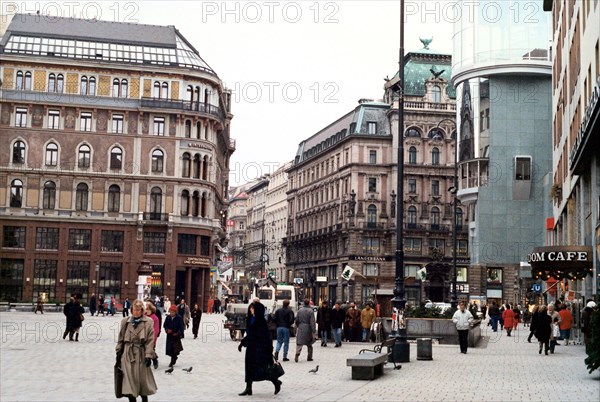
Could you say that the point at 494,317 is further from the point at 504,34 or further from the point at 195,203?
the point at 195,203

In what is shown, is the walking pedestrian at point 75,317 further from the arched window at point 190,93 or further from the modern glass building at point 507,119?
the modern glass building at point 507,119

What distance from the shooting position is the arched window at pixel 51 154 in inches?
3051

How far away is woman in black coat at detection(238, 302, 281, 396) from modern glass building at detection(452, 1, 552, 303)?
63446mm

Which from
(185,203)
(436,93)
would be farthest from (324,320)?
(436,93)

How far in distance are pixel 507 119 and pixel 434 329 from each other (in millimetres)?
45434

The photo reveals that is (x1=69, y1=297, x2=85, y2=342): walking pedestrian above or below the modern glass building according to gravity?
below

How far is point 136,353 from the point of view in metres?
13.9

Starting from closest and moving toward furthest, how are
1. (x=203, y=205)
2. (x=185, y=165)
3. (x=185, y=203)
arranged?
(x=185, y=165)
(x=185, y=203)
(x=203, y=205)

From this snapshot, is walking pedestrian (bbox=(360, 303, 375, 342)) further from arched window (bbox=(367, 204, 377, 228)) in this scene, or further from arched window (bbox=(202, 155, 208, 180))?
arched window (bbox=(367, 204, 377, 228))

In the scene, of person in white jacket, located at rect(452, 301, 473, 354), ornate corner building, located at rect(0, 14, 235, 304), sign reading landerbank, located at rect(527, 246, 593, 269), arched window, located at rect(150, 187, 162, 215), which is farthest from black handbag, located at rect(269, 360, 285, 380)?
arched window, located at rect(150, 187, 162, 215)

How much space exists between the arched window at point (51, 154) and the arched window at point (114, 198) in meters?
5.13

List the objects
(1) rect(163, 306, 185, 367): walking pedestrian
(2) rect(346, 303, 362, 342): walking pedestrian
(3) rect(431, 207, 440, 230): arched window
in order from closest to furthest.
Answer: (1) rect(163, 306, 185, 367): walking pedestrian → (2) rect(346, 303, 362, 342): walking pedestrian → (3) rect(431, 207, 440, 230): arched window

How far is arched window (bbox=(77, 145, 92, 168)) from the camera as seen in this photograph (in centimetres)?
7800

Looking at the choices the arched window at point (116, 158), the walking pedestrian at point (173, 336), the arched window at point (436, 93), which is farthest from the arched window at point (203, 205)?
the walking pedestrian at point (173, 336)
